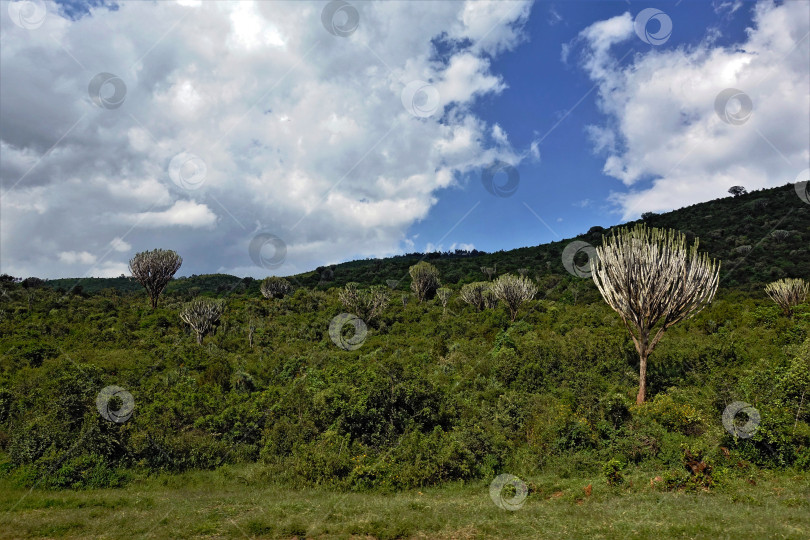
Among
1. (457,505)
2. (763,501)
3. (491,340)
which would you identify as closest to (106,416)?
(457,505)

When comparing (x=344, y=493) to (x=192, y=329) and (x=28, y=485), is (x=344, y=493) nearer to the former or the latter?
(x=28, y=485)

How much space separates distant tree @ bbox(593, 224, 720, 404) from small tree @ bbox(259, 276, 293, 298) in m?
42.9

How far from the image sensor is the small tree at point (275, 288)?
52.3 metres

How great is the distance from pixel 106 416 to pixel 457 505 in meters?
11.6

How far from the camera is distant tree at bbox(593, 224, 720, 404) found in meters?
14.5

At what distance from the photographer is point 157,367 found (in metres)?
22.7

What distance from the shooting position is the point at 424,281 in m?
47.5

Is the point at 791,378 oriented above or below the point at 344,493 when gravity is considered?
above

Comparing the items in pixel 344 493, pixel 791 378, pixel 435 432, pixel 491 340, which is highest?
pixel 491 340

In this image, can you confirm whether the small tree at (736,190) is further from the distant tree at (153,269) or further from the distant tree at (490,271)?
the distant tree at (153,269)

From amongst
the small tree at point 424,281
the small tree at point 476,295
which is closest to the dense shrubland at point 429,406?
the small tree at point 476,295

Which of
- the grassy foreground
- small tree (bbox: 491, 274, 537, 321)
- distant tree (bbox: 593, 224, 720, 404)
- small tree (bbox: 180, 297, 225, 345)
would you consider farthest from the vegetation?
small tree (bbox: 491, 274, 537, 321)

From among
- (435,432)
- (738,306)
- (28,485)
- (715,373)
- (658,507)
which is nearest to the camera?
(658,507)

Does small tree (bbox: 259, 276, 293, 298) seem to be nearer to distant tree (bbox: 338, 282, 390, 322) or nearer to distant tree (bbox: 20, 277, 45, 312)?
distant tree (bbox: 338, 282, 390, 322)
